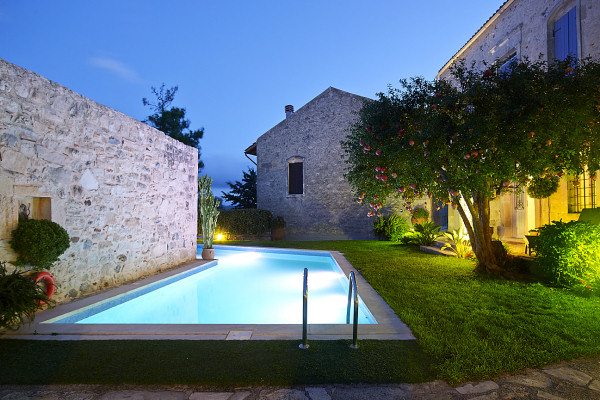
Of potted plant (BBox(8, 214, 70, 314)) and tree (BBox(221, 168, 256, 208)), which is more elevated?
tree (BBox(221, 168, 256, 208))

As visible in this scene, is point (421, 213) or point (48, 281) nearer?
point (48, 281)

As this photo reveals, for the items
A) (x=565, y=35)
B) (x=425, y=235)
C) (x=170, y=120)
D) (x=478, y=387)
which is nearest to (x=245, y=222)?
(x=425, y=235)

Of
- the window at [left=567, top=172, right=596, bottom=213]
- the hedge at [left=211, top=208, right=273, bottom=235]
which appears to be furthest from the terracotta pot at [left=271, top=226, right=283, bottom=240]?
the window at [left=567, top=172, right=596, bottom=213]

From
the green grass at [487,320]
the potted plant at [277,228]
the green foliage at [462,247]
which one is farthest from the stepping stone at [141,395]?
the potted plant at [277,228]

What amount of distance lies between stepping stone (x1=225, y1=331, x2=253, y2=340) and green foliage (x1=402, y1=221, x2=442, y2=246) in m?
8.22

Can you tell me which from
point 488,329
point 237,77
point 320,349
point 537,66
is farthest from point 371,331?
point 237,77

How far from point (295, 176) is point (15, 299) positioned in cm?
1280

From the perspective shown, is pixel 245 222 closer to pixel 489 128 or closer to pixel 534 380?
pixel 489 128

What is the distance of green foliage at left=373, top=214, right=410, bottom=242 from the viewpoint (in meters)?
12.9

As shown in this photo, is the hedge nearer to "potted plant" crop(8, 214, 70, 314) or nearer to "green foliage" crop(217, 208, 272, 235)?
"green foliage" crop(217, 208, 272, 235)

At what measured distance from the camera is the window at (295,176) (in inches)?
600

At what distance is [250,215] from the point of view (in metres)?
14.2

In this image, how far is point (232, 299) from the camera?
5949 mm

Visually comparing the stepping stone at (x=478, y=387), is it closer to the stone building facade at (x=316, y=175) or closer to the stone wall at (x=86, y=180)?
the stone wall at (x=86, y=180)
